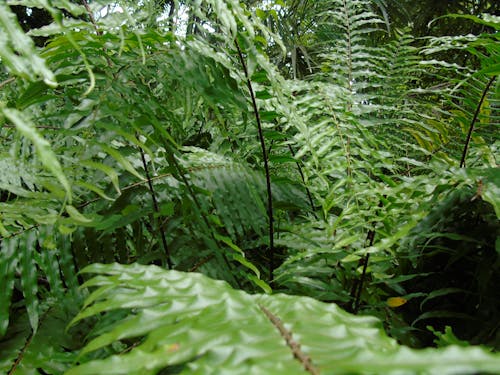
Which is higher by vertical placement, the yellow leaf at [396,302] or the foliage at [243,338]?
the foliage at [243,338]

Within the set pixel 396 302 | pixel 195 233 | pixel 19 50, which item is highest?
pixel 19 50

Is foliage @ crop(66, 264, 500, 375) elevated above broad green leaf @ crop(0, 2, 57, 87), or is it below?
below

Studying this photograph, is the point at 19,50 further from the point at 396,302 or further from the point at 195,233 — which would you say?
the point at 396,302

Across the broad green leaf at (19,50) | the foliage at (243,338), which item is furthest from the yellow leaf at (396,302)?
the broad green leaf at (19,50)

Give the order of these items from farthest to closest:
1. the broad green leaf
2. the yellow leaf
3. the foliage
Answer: the yellow leaf → the broad green leaf → the foliage

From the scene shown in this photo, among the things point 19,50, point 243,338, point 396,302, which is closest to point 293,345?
point 243,338

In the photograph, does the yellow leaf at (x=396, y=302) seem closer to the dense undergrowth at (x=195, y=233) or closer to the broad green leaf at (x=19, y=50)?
the dense undergrowth at (x=195, y=233)

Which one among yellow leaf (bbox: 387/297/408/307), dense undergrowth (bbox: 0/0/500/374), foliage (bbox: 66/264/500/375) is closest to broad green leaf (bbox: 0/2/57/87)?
dense undergrowth (bbox: 0/0/500/374)

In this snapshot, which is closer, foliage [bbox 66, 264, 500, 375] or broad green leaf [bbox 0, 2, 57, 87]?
foliage [bbox 66, 264, 500, 375]

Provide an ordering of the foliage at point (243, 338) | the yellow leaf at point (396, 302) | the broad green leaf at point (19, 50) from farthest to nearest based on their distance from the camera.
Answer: the yellow leaf at point (396, 302) < the broad green leaf at point (19, 50) < the foliage at point (243, 338)

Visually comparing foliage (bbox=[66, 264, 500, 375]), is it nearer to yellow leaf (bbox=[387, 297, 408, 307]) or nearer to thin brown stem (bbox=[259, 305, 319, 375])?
thin brown stem (bbox=[259, 305, 319, 375])

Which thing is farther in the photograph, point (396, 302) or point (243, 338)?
point (396, 302)

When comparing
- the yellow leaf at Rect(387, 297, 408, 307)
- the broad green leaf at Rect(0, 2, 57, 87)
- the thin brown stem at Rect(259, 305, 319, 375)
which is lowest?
the yellow leaf at Rect(387, 297, 408, 307)

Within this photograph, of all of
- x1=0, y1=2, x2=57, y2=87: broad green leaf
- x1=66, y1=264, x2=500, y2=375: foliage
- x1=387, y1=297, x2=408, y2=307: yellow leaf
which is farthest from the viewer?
x1=387, y1=297, x2=408, y2=307: yellow leaf
